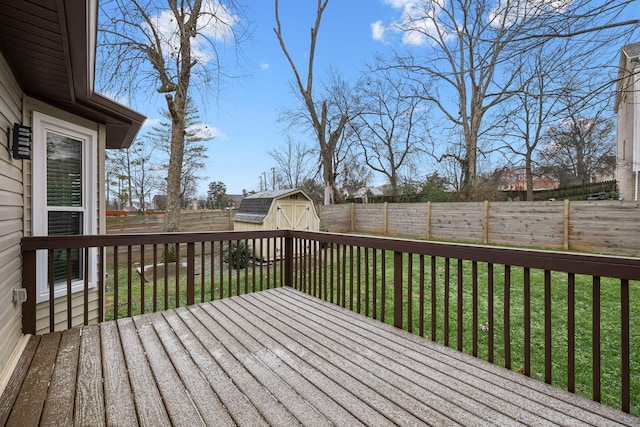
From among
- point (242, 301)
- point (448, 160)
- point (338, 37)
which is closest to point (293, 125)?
point (338, 37)

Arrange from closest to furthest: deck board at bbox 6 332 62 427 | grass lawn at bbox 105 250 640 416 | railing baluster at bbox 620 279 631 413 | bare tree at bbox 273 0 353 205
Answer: deck board at bbox 6 332 62 427, railing baluster at bbox 620 279 631 413, grass lawn at bbox 105 250 640 416, bare tree at bbox 273 0 353 205

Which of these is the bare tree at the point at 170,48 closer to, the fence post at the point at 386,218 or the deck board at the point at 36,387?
the deck board at the point at 36,387

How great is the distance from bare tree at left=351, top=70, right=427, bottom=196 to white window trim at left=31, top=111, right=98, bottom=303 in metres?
12.6

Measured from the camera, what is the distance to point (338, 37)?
40.4 ft

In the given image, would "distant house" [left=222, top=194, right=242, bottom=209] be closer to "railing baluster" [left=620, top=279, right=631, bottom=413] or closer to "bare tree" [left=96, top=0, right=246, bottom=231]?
"bare tree" [left=96, top=0, right=246, bottom=231]

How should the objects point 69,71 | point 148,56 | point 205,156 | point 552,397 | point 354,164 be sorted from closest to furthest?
point 552,397, point 69,71, point 148,56, point 205,156, point 354,164

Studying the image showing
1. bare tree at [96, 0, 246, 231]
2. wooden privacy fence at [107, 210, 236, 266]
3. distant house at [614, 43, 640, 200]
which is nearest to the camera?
bare tree at [96, 0, 246, 231]

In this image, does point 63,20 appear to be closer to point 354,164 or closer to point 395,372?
point 395,372

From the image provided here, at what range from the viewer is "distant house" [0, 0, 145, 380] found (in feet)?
5.47

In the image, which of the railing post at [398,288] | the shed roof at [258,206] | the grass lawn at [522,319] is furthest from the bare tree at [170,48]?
the railing post at [398,288]

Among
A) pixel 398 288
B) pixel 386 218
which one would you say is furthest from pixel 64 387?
pixel 386 218

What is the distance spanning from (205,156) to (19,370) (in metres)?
13.6

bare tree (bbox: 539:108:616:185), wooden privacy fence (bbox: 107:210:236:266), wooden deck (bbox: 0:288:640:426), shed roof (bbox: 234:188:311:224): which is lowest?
wooden deck (bbox: 0:288:640:426)

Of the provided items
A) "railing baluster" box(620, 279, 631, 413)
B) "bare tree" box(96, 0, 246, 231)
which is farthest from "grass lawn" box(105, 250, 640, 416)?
"bare tree" box(96, 0, 246, 231)
